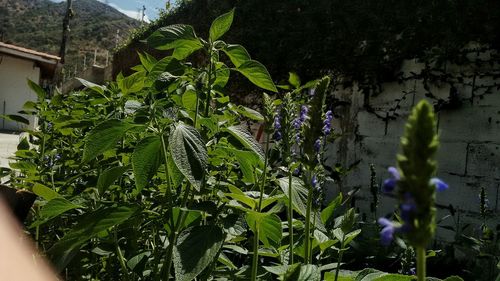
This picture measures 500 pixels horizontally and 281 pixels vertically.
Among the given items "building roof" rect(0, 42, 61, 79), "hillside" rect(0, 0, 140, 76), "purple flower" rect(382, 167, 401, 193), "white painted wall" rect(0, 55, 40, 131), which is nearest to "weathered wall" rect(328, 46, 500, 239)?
"purple flower" rect(382, 167, 401, 193)

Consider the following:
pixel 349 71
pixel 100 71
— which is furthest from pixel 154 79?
pixel 100 71

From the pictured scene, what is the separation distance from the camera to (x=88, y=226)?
3.61 feet

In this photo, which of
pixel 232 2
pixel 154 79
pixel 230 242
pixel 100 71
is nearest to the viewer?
pixel 154 79

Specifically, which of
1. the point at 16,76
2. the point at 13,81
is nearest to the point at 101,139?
the point at 13,81

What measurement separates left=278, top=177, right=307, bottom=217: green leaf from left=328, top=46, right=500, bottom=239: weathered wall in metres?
2.85

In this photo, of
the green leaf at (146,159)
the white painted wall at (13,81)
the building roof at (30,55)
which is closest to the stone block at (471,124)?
the green leaf at (146,159)

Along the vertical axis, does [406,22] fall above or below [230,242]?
above

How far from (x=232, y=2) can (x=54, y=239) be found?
208 inches

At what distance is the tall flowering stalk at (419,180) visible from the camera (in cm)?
50

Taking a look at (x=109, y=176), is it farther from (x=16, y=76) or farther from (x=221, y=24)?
(x=16, y=76)

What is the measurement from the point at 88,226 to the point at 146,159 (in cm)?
20

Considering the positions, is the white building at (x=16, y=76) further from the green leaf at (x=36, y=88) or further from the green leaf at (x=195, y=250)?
the green leaf at (x=195, y=250)

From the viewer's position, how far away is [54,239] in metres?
2.16

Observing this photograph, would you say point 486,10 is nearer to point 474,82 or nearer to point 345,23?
point 474,82
